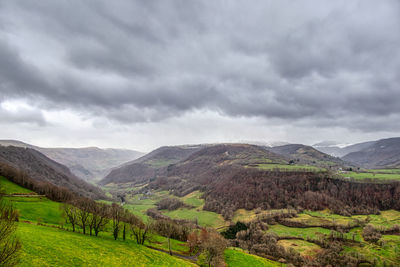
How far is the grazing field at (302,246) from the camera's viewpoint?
13125 cm

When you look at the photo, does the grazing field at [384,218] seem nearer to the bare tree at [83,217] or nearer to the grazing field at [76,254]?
the grazing field at [76,254]

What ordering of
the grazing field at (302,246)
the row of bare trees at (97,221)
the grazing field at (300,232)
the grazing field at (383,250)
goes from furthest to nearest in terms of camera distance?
the grazing field at (300,232) → the grazing field at (302,246) → the grazing field at (383,250) → the row of bare trees at (97,221)

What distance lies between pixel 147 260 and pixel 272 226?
564 ft

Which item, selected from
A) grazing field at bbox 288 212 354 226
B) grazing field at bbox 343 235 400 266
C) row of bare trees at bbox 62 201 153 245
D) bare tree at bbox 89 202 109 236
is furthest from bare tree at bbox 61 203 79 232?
grazing field at bbox 288 212 354 226

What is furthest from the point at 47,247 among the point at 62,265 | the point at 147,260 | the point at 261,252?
the point at 261,252

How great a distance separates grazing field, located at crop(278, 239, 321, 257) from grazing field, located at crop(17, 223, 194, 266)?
118163mm

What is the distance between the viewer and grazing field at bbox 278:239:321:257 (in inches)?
5167

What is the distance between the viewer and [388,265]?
11312 cm

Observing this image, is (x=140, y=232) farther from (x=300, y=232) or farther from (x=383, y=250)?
(x=383, y=250)

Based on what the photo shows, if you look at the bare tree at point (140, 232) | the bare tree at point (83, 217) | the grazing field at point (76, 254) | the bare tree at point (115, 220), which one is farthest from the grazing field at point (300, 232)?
the bare tree at point (83, 217)

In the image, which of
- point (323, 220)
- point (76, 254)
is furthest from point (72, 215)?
point (323, 220)

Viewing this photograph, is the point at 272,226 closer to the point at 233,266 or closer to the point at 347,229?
the point at 347,229

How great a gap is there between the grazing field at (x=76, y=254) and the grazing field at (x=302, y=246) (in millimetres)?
118163

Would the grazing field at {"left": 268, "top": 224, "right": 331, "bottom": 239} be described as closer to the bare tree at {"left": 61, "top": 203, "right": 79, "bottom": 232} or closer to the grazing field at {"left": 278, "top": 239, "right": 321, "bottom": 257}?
the grazing field at {"left": 278, "top": 239, "right": 321, "bottom": 257}
